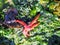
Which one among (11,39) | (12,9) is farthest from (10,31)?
(12,9)

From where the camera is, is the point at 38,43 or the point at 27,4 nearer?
the point at 38,43

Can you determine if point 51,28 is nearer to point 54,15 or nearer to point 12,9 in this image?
point 54,15

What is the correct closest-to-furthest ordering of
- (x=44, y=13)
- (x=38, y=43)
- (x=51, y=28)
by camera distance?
(x=38, y=43) < (x=51, y=28) < (x=44, y=13)

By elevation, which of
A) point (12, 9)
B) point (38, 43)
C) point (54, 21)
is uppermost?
point (12, 9)

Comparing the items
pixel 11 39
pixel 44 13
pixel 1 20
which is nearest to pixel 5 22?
pixel 1 20

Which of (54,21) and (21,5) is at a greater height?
(21,5)

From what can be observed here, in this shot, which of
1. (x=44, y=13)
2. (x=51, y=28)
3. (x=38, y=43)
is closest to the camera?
(x=38, y=43)

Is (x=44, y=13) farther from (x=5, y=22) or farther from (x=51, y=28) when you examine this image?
(x=5, y=22)
